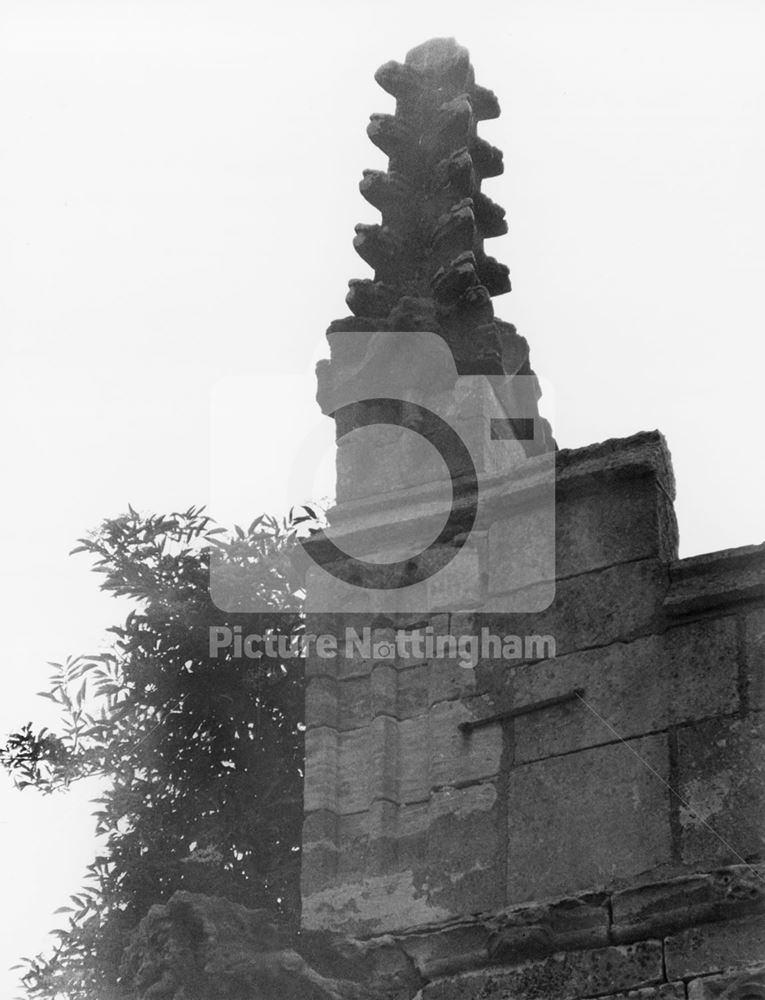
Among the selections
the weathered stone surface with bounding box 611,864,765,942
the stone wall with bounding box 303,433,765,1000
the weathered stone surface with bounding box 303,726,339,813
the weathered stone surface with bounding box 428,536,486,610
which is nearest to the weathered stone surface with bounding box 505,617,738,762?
the stone wall with bounding box 303,433,765,1000

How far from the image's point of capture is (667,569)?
204 inches

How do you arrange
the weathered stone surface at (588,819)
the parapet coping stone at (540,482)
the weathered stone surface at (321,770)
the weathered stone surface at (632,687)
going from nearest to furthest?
the weathered stone surface at (588,819)
the weathered stone surface at (632,687)
the weathered stone surface at (321,770)
the parapet coping stone at (540,482)

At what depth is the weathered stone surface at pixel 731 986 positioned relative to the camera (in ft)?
14.5

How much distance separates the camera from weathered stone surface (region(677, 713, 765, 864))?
4637mm

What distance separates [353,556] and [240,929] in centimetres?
128

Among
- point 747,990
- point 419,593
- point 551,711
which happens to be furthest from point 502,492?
point 747,990

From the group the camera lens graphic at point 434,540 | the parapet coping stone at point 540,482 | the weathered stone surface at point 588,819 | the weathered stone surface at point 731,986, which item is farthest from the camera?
the camera lens graphic at point 434,540

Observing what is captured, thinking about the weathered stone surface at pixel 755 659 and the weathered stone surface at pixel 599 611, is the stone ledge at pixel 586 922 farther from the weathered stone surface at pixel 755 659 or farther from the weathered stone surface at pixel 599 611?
the weathered stone surface at pixel 599 611

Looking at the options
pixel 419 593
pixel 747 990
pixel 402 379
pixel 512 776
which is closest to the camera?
pixel 747 990

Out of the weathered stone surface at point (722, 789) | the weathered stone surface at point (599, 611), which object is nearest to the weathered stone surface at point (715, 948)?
the weathered stone surface at point (722, 789)

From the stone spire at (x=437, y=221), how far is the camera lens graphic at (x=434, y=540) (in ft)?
0.77

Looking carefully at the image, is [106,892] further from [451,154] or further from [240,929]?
[451,154]

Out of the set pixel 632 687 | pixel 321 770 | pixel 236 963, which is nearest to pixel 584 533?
pixel 632 687

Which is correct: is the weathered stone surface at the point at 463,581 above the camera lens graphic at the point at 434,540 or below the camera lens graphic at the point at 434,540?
below
